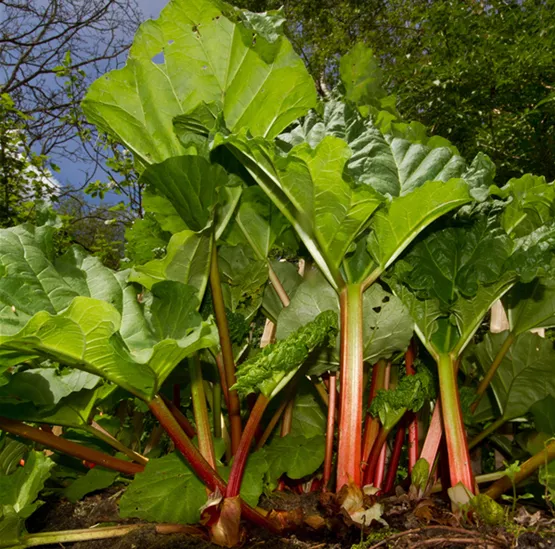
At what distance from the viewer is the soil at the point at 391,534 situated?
2.27ft

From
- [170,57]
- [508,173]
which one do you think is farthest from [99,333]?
[508,173]

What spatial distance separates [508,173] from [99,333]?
10.3 feet

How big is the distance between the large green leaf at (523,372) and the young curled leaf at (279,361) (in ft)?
1.49

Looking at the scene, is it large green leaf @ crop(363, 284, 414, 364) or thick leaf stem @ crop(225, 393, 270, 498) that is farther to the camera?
large green leaf @ crop(363, 284, 414, 364)

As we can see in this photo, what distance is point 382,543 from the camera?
70cm

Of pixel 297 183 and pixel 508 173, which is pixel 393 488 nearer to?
pixel 297 183

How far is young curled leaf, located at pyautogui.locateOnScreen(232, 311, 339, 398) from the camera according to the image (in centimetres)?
75

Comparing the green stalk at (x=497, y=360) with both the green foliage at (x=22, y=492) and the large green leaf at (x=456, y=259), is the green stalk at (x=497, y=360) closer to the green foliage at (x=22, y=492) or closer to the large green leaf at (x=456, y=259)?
the large green leaf at (x=456, y=259)

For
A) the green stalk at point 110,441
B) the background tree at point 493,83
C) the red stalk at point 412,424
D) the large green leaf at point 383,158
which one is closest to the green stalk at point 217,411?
the green stalk at point 110,441

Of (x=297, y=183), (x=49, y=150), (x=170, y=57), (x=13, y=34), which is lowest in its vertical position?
(x=297, y=183)

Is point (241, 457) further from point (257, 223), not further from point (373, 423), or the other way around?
point (257, 223)

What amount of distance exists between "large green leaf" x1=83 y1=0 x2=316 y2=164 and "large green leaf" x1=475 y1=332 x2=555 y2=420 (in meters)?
0.61

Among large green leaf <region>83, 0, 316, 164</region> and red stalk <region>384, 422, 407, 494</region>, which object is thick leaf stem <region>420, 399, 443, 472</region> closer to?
red stalk <region>384, 422, 407, 494</region>

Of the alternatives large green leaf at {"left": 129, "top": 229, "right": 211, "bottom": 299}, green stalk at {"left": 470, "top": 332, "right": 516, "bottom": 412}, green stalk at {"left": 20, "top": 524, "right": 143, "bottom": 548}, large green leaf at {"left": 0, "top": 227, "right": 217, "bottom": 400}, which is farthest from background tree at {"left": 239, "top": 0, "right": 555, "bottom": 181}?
green stalk at {"left": 20, "top": 524, "right": 143, "bottom": 548}
